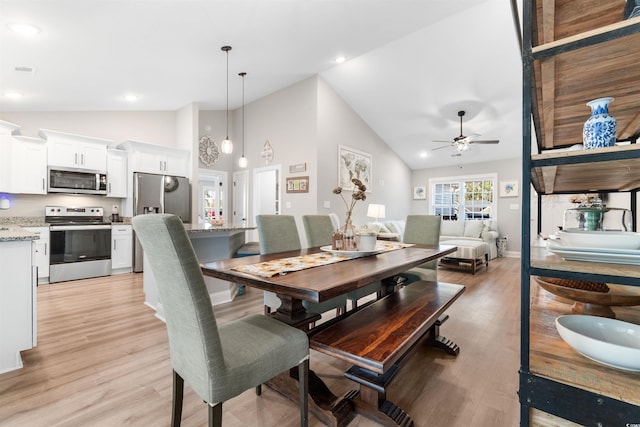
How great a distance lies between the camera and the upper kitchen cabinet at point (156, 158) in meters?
4.80

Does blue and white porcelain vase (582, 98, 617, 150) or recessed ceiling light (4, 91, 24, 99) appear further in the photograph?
recessed ceiling light (4, 91, 24, 99)

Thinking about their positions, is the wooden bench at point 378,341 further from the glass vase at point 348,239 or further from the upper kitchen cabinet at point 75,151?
the upper kitchen cabinet at point 75,151

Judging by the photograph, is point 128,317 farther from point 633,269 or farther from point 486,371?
point 633,269

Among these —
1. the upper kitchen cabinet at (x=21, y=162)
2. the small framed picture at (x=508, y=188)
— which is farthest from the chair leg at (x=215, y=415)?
the small framed picture at (x=508, y=188)

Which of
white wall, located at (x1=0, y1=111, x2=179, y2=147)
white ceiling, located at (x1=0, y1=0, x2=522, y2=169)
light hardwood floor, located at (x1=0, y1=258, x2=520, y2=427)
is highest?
white ceiling, located at (x1=0, y1=0, x2=522, y2=169)

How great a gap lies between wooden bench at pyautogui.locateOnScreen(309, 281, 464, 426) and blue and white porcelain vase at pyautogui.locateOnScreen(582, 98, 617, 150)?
96cm

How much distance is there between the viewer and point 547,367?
726mm

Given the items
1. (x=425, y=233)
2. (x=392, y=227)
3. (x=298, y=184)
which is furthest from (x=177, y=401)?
(x=392, y=227)

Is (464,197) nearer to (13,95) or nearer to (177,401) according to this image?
(177,401)

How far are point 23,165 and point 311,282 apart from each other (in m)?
5.03

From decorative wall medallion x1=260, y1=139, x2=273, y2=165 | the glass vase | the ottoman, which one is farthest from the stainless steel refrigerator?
the ottoman

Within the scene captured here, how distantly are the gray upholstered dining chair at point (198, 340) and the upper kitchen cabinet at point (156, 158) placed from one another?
4.52 m

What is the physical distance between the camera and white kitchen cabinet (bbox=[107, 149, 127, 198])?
15.4 ft

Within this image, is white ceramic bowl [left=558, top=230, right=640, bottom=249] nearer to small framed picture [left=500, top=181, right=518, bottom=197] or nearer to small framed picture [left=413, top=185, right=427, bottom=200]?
small framed picture [left=500, top=181, right=518, bottom=197]
